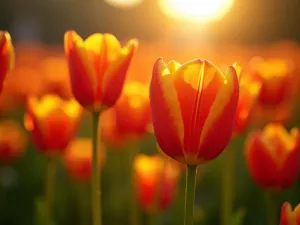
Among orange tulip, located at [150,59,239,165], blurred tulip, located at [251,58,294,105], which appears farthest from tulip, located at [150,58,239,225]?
blurred tulip, located at [251,58,294,105]

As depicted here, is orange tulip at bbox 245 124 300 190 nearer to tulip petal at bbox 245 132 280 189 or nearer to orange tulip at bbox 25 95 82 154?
tulip petal at bbox 245 132 280 189

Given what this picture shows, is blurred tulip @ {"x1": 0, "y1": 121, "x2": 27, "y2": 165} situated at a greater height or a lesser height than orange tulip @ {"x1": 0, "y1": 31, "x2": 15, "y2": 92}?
lesser

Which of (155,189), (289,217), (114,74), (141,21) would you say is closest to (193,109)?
(289,217)

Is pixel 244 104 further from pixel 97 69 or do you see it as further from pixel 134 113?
pixel 134 113

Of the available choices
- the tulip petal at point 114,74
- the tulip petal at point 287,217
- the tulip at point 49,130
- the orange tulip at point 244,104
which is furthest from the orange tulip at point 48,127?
the tulip petal at point 287,217

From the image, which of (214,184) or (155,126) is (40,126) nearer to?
(155,126)

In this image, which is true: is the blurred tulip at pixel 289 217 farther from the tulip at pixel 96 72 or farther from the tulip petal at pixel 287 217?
the tulip at pixel 96 72

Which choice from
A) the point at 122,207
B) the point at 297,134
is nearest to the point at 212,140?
the point at 297,134

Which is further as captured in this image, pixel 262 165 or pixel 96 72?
pixel 262 165
